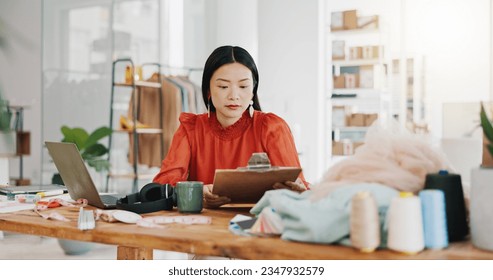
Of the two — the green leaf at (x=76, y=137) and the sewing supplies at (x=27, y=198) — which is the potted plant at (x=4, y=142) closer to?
the sewing supplies at (x=27, y=198)

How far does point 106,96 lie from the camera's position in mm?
5988

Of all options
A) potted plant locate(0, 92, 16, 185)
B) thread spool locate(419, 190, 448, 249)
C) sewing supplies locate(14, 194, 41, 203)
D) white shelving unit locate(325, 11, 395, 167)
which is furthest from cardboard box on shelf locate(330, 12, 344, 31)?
thread spool locate(419, 190, 448, 249)

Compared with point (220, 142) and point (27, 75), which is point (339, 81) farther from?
point (220, 142)

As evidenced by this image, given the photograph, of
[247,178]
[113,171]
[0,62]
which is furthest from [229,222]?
[0,62]

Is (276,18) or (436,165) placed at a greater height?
(276,18)

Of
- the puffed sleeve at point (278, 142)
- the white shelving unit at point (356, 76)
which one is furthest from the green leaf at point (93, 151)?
the white shelving unit at point (356, 76)

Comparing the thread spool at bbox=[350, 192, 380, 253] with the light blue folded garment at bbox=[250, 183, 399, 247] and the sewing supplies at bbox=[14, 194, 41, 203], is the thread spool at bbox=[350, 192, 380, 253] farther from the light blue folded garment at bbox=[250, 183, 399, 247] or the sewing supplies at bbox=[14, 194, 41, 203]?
the sewing supplies at bbox=[14, 194, 41, 203]

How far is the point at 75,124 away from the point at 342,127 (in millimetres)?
3193

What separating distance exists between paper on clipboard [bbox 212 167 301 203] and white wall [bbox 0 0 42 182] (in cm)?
557

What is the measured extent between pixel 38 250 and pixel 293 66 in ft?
12.0

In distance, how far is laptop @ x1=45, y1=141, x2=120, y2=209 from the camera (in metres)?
1.39

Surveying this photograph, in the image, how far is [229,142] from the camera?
203 centimetres

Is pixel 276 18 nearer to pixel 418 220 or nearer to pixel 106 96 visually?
pixel 106 96
